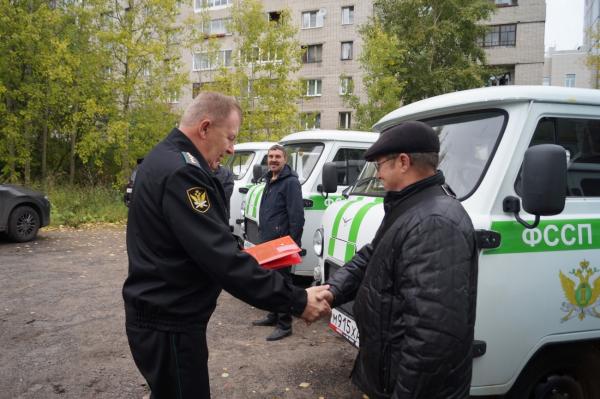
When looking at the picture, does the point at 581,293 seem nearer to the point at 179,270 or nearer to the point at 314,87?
the point at 179,270

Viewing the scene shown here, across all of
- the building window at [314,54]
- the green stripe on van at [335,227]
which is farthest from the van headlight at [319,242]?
the building window at [314,54]

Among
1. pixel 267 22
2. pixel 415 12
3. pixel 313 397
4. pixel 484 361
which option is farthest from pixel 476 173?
pixel 415 12

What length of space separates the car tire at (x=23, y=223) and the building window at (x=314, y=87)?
25.9m

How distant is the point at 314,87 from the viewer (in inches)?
1341

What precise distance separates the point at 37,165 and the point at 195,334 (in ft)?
72.8

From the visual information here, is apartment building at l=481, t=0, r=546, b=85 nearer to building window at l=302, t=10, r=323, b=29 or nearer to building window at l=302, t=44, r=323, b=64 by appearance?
building window at l=302, t=44, r=323, b=64

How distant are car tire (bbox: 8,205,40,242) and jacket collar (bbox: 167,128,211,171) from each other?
9492 millimetres

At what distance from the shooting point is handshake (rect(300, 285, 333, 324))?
2.41m

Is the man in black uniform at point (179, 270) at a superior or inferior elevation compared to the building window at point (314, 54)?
inferior

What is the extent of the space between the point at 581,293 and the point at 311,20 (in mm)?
34036

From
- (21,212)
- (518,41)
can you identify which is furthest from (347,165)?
(518,41)

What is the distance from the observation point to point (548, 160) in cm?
230

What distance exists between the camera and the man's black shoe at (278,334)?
506 centimetres

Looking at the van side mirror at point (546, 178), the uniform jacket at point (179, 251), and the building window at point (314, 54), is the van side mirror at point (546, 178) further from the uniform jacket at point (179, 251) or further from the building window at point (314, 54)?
the building window at point (314, 54)
